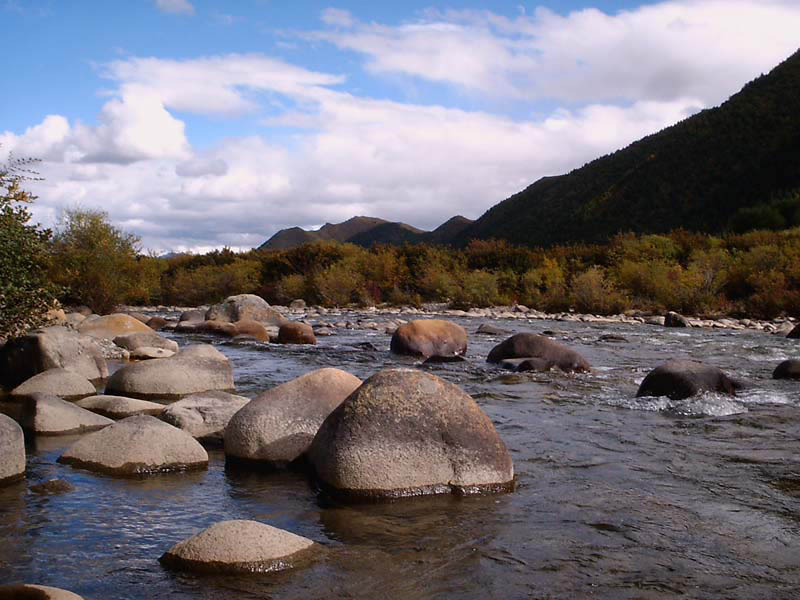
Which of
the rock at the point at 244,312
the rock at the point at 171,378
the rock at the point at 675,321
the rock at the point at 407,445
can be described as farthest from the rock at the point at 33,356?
the rock at the point at 675,321

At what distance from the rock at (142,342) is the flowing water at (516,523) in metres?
7.82

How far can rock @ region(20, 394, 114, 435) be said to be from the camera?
331 inches

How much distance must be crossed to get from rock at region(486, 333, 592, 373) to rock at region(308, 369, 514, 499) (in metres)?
7.40

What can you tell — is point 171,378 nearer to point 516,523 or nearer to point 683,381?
point 516,523

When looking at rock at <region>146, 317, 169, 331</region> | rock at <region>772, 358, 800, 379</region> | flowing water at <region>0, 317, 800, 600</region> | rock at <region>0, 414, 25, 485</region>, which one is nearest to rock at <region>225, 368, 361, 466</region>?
flowing water at <region>0, 317, 800, 600</region>

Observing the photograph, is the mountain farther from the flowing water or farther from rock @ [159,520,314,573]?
rock @ [159,520,314,573]

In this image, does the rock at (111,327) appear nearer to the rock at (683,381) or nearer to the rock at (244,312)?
the rock at (244,312)

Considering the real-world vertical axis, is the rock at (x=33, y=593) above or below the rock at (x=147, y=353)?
below

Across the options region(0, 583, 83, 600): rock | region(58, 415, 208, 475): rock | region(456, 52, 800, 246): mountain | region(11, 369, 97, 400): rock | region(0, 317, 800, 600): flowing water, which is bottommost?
region(0, 317, 800, 600): flowing water

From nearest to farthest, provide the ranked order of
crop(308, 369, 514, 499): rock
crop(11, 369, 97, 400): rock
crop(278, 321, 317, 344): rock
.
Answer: crop(308, 369, 514, 499): rock, crop(11, 369, 97, 400): rock, crop(278, 321, 317, 344): rock

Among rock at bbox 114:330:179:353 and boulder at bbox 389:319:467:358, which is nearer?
rock at bbox 114:330:179:353

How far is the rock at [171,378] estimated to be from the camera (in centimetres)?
1080

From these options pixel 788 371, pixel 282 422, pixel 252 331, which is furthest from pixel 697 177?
pixel 282 422

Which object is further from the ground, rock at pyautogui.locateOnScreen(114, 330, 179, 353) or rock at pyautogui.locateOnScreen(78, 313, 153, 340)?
rock at pyautogui.locateOnScreen(78, 313, 153, 340)
